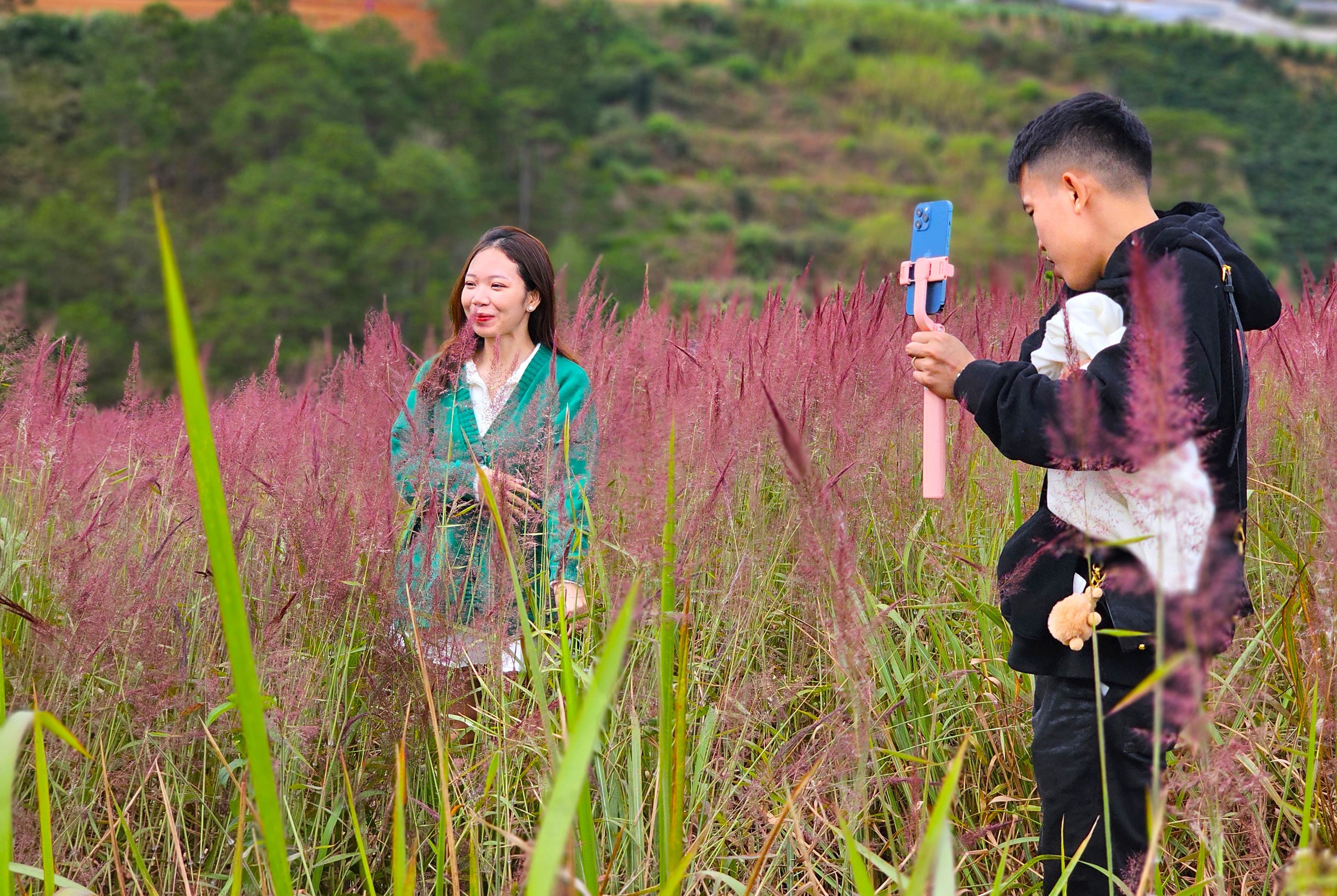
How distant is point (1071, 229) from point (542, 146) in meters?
47.3

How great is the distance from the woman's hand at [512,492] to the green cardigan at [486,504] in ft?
0.05

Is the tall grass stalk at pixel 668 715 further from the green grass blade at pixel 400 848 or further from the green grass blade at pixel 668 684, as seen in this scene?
the green grass blade at pixel 400 848

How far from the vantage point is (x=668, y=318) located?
116 inches

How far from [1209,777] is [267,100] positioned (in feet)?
138

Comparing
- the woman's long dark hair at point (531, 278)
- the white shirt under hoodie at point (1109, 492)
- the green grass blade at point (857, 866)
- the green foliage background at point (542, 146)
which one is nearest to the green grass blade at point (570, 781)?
the green grass blade at point (857, 866)

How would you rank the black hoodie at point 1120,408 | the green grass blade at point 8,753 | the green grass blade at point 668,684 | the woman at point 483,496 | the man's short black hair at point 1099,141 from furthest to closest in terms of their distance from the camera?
the woman at point 483,496, the man's short black hair at point 1099,141, the black hoodie at point 1120,408, the green grass blade at point 668,684, the green grass blade at point 8,753

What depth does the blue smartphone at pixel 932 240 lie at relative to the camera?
1605 mm

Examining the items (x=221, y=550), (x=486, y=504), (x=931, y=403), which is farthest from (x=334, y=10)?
(x=221, y=550)

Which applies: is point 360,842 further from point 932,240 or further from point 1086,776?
point 932,240

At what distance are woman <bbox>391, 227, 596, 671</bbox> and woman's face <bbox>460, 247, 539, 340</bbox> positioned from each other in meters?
0.13

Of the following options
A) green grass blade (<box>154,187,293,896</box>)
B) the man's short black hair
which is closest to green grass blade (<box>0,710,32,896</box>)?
green grass blade (<box>154,187,293,896</box>)

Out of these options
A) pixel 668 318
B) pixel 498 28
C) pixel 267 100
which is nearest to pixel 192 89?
pixel 267 100

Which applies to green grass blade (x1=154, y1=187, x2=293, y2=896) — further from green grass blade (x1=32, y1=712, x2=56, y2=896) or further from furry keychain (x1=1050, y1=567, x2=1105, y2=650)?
furry keychain (x1=1050, y1=567, x2=1105, y2=650)

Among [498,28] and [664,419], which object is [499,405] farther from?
[498,28]
